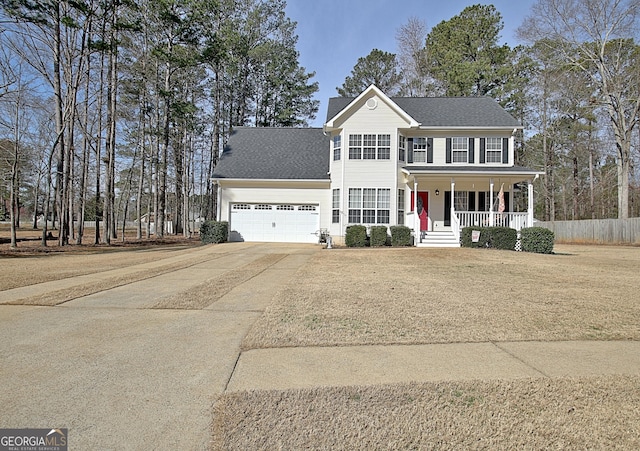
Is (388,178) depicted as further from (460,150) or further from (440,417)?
(440,417)

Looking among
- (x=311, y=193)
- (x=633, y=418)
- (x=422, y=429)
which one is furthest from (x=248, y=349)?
(x=311, y=193)

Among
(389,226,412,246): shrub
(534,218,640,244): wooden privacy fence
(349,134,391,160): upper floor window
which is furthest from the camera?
(534,218,640,244): wooden privacy fence

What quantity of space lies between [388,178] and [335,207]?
3157 mm

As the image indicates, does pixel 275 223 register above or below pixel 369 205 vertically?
below

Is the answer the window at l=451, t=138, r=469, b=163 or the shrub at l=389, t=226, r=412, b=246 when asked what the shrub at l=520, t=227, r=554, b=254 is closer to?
the shrub at l=389, t=226, r=412, b=246

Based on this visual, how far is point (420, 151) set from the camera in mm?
19922

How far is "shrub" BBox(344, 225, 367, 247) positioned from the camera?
17.6m

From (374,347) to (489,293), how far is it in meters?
3.84

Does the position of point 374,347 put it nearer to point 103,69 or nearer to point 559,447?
point 559,447

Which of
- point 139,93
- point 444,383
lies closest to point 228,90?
point 139,93

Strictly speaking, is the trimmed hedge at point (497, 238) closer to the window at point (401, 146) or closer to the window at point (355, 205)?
the window at point (401, 146)

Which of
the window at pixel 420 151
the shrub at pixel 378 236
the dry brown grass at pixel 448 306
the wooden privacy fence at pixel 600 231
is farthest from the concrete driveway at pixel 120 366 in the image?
the wooden privacy fence at pixel 600 231

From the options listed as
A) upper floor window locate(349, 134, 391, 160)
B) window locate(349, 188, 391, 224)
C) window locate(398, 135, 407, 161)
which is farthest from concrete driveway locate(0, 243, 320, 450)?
window locate(398, 135, 407, 161)

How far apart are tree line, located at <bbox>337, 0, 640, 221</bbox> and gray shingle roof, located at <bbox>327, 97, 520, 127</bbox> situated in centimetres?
885
